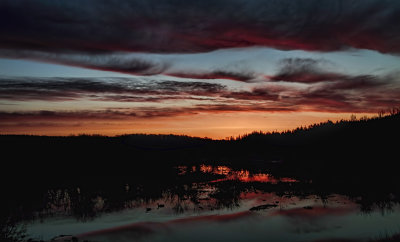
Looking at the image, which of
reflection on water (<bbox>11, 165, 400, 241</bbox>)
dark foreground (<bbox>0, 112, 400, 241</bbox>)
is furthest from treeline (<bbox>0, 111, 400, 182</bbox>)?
→ reflection on water (<bbox>11, 165, 400, 241</bbox>)

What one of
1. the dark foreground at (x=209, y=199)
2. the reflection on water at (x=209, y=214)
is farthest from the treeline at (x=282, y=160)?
the reflection on water at (x=209, y=214)

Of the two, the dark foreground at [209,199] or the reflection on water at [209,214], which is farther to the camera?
the dark foreground at [209,199]

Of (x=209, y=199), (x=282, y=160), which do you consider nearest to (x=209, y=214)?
(x=209, y=199)

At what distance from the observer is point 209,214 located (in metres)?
13.4

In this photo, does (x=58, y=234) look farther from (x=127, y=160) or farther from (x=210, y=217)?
(x=127, y=160)

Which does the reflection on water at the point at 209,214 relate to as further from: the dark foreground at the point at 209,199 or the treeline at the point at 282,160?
the treeline at the point at 282,160

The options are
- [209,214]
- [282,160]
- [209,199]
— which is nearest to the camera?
[209,214]

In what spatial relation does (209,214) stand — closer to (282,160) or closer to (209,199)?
(209,199)

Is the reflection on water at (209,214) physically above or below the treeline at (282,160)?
below

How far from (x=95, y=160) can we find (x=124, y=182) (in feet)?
43.8

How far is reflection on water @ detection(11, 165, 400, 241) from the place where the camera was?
10.7m

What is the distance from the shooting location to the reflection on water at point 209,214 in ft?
35.1

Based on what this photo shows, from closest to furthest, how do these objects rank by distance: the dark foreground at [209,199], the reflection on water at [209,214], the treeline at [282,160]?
the reflection on water at [209,214] < the dark foreground at [209,199] < the treeline at [282,160]

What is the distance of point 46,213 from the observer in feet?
45.9
